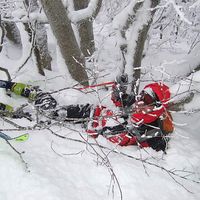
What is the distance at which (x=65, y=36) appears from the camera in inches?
158

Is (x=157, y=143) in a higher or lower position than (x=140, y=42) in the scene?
lower

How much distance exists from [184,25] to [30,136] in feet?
16.9

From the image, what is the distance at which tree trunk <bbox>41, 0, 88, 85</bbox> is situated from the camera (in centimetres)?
377

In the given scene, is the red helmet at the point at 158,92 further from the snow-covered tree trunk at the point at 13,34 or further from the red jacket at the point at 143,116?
the snow-covered tree trunk at the point at 13,34

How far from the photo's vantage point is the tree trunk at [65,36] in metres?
3.77

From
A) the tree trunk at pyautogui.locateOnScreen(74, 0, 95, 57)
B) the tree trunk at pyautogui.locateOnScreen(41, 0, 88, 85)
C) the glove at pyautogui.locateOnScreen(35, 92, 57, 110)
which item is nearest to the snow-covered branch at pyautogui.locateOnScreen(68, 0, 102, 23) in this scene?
the tree trunk at pyautogui.locateOnScreen(41, 0, 88, 85)

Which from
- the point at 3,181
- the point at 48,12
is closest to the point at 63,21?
the point at 48,12

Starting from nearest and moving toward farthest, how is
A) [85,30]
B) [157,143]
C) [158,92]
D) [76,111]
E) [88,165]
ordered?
1. [88,165]
2. [158,92]
3. [157,143]
4. [76,111]
5. [85,30]

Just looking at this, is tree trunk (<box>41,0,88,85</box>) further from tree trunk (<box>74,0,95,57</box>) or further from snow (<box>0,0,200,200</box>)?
tree trunk (<box>74,0,95,57</box>)

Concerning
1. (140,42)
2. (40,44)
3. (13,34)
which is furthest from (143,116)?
(13,34)

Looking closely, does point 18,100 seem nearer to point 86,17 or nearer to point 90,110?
point 90,110

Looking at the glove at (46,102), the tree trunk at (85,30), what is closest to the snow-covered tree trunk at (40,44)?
the tree trunk at (85,30)

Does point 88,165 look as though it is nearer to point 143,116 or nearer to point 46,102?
point 143,116

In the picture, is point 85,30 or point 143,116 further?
point 85,30
